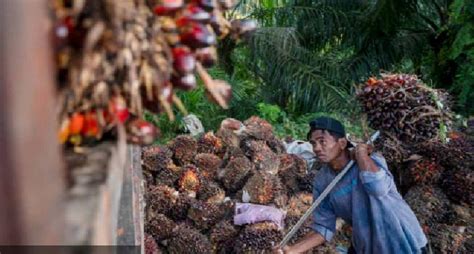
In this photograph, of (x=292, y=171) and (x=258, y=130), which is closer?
(x=292, y=171)

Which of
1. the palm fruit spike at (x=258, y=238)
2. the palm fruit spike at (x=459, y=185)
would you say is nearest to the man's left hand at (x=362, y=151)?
the palm fruit spike at (x=258, y=238)

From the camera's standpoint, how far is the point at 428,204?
441 centimetres

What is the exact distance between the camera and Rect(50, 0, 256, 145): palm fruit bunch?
68 centimetres

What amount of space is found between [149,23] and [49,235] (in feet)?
1.08

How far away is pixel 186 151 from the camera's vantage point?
15.7 ft

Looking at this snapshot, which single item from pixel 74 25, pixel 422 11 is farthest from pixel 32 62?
pixel 422 11

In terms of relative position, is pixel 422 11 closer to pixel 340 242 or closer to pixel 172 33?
pixel 340 242

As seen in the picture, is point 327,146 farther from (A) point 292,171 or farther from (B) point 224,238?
(A) point 292,171

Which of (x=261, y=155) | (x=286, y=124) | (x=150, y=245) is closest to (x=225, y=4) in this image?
(x=150, y=245)

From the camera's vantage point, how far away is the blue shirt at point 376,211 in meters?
2.73

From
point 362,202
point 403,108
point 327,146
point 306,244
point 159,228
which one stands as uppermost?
point 403,108

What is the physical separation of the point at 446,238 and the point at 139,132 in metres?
3.94

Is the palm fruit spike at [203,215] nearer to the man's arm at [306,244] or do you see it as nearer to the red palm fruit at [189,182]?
the red palm fruit at [189,182]

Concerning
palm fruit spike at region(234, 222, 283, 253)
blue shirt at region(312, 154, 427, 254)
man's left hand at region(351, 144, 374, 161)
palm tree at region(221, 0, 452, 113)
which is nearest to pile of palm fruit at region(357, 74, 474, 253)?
palm fruit spike at region(234, 222, 283, 253)
